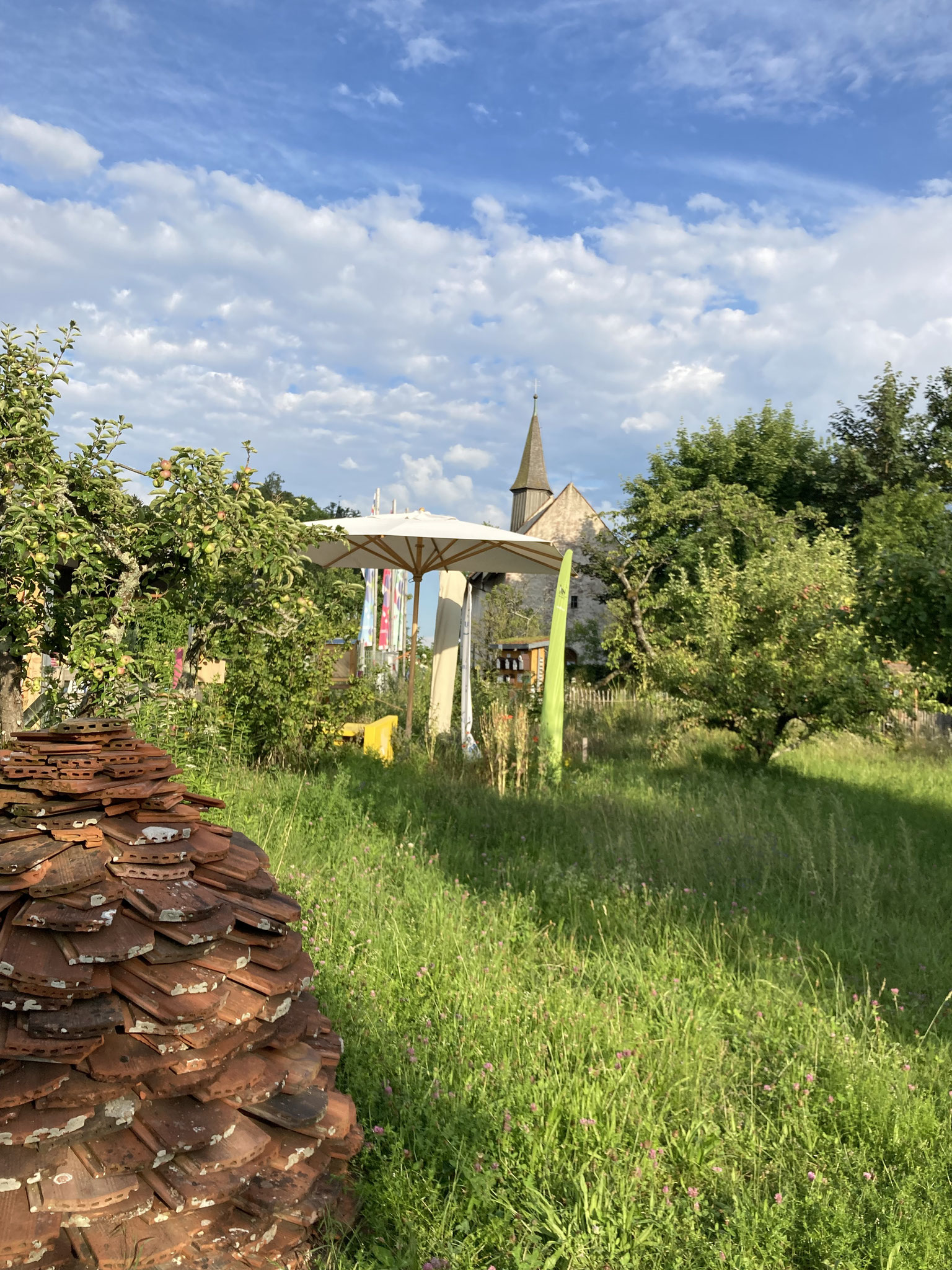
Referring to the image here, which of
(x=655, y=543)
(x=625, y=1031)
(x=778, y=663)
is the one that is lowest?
(x=625, y=1031)

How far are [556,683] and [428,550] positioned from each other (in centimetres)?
313

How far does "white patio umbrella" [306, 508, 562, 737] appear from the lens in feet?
31.2

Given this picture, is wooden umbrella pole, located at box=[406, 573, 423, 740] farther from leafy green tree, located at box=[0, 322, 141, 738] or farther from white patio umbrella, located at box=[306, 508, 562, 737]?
leafy green tree, located at box=[0, 322, 141, 738]

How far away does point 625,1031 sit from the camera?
10.4ft

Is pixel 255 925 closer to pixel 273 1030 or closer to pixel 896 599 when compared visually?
pixel 273 1030

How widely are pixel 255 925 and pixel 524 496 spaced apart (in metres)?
46.5

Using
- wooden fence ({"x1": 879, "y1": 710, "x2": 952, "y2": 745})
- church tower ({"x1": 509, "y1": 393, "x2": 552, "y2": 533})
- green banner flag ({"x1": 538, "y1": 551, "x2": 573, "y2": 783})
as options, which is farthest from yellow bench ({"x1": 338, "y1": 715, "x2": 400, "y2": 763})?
church tower ({"x1": 509, "y1": 393, "x2": 552, "y2": 533})

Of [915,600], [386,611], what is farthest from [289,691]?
[386,611]

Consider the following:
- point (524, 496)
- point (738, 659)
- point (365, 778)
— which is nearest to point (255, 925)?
point (365, 778)

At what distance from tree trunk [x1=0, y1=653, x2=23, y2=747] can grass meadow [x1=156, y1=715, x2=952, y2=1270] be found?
3.59ft

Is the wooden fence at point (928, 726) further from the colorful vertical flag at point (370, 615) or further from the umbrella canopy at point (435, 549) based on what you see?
the colorful vertical flag at point (370, 615)

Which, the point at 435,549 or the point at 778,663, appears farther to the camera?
the point at 435,549

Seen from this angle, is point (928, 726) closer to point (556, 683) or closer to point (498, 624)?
point (556, 683)

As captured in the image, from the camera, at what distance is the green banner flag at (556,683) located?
354 inches
